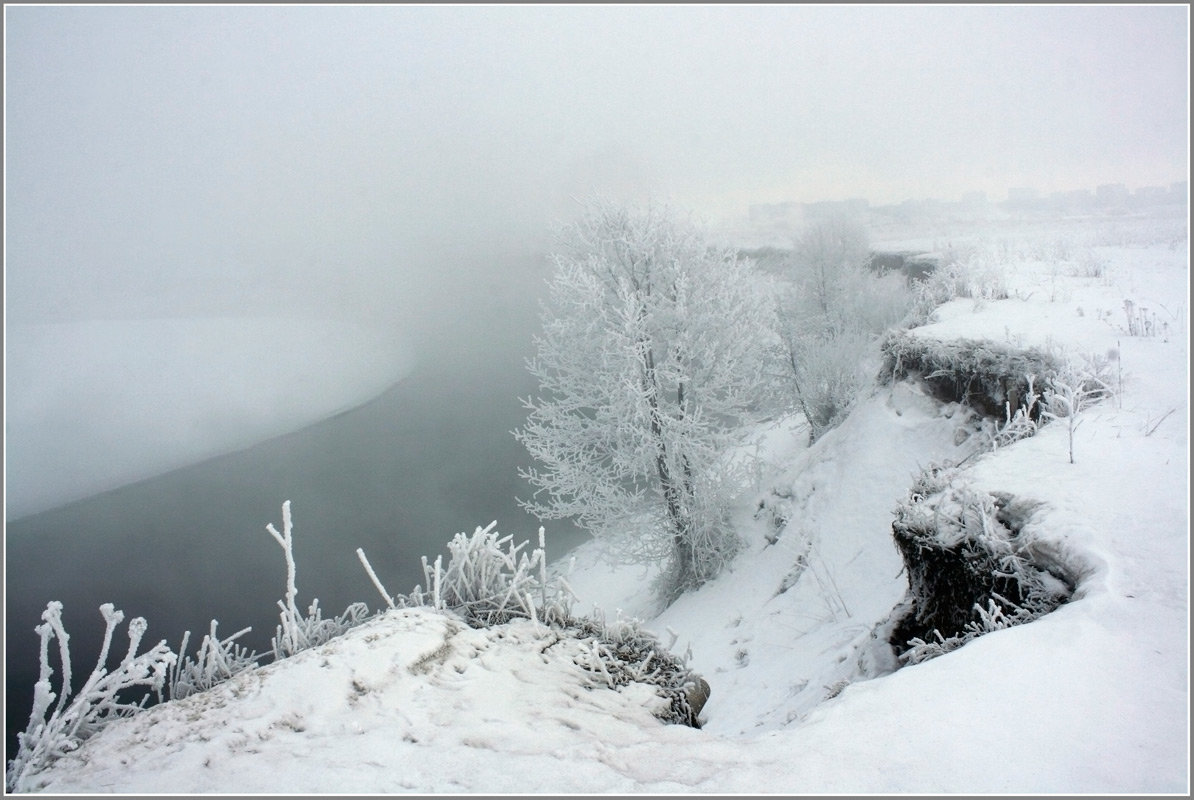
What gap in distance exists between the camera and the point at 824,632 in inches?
271

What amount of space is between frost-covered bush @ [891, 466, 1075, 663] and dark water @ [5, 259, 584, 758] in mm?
11973

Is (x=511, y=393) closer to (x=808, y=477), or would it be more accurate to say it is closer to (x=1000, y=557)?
(x=808, y=477)

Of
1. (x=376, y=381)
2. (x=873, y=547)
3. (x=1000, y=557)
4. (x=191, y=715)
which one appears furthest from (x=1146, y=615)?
(x=376, y=381)

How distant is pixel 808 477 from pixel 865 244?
12764mm

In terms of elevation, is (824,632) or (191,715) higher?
(191,715)

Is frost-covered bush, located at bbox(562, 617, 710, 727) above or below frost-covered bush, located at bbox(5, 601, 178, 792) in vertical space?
below

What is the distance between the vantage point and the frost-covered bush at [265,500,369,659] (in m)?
3.04

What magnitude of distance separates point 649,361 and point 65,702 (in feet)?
27.5

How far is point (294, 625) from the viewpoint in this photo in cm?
304

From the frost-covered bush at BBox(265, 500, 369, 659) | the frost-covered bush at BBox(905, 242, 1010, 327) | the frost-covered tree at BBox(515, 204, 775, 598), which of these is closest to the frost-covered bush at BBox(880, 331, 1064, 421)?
the frost-covered bush at BBox(905, 242, 1010, 327)

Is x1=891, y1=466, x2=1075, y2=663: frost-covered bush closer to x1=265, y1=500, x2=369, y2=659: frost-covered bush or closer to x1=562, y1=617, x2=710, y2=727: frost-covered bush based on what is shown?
x1=562, y1=617, x2=710, y2=727: frost-covered bush

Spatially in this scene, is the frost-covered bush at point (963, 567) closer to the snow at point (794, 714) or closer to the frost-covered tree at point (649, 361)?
the snow at point (794, 714)

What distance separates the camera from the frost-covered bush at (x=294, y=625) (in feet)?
9.98

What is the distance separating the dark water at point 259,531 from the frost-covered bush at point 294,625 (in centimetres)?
1026
